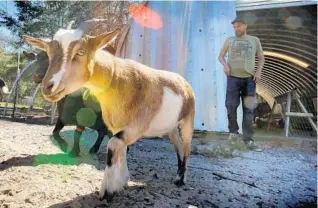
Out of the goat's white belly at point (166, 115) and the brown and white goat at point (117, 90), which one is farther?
the goat's white belly at point (166, 115)

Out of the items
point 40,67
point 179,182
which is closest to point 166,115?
point 179,182

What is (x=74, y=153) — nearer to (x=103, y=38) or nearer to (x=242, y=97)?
(x=103, y=38)

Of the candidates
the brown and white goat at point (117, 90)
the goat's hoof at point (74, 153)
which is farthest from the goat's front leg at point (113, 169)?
the goat's hoof at point (74, 153)

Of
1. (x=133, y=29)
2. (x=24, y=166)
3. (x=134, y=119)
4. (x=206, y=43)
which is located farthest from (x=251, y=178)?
(x=133, y=29)

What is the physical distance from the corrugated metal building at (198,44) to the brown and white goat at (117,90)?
9.86ft

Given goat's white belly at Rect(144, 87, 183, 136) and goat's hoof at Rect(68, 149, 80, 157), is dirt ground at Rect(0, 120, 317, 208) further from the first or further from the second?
goat's white belly at Rect(144, 87, 183, 136)

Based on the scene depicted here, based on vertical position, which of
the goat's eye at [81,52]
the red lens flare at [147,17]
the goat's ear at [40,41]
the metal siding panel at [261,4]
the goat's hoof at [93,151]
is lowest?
the goat's hoof at [93,151]

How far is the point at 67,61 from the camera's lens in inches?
80.8

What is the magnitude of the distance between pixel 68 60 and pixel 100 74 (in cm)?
32

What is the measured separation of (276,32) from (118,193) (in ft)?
25.5

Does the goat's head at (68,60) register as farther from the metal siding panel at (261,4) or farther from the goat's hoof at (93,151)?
the metal siding panel at (261,4)

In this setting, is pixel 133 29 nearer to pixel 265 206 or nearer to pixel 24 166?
pixel 24 166

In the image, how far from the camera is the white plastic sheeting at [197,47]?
6.11 m

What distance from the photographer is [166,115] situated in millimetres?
2762
